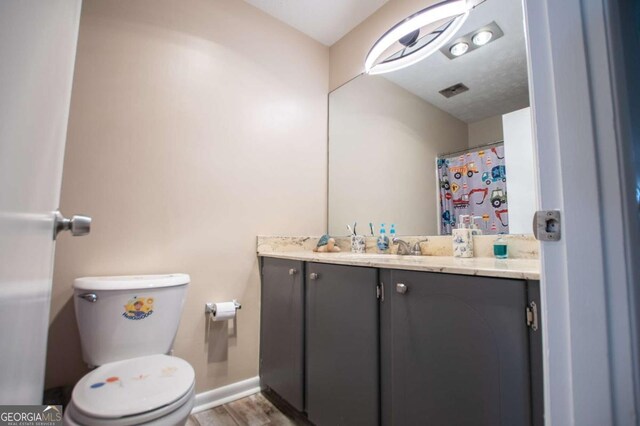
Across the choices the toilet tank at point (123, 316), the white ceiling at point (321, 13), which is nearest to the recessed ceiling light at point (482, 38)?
the white ceiling at point (321, 13)

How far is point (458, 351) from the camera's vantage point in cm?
78

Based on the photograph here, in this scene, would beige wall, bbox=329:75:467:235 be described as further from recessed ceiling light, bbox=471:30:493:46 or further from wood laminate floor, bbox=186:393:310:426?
wood laminate floor, bbox=186:393:310:426

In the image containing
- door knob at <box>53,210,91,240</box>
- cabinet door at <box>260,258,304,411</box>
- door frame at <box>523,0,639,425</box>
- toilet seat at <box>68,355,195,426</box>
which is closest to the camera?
door frame at <box>523,0,639,425</box>

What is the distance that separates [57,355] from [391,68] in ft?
7.48

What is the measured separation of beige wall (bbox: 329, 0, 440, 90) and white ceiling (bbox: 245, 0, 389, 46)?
51 mm

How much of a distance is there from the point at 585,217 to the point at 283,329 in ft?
4.51

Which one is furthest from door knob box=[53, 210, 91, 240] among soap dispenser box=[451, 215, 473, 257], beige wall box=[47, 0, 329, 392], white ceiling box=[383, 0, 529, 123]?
white ceiling box=[383, 0, 529, 123]

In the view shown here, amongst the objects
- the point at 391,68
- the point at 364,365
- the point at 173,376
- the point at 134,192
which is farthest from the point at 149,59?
the point at 364,365

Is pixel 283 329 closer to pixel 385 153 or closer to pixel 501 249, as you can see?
pixel 501 249

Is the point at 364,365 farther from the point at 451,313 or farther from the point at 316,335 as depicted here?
the point at 451,313

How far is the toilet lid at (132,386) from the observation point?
82 centimetres

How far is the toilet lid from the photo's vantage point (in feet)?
2.69

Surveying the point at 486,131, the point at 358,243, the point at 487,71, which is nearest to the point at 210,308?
the point at 358,243

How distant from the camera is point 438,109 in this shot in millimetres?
1626
